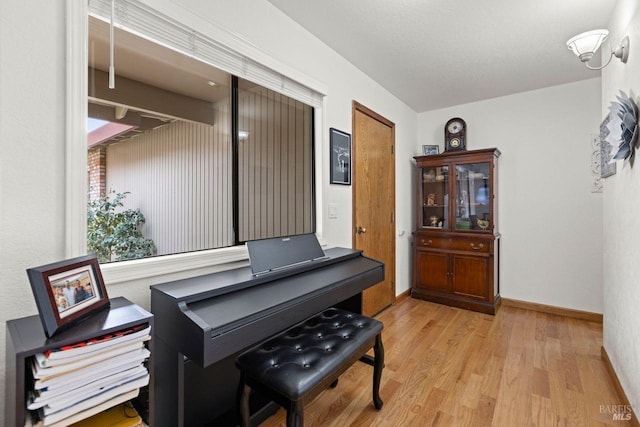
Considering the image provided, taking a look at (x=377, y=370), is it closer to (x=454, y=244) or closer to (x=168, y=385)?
(x=168, y=385)

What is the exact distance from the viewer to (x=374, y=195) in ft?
10.6

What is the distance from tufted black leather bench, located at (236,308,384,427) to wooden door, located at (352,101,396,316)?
122 cm

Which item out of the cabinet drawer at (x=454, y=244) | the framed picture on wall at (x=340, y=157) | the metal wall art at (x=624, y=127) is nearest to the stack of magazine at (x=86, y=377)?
the framed picture on wall at (x=340, y=157)

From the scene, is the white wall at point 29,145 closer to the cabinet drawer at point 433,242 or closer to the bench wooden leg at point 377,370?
the bench wooden leg at point 377,370

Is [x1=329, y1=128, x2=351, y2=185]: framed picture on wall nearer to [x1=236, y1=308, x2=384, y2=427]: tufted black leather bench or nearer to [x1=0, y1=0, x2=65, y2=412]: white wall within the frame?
[x1=236, y1=308, x2=384, y2=427]: tufted black leather bench

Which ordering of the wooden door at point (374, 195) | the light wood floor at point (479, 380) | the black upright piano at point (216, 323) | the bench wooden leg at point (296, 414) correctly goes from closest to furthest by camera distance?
1. the black upright piano at point (216, 323)
2. the bench wooden leg at point (296, 414)
3. the light wood floor at point (479, 380)
4. the wooden door at point (374, 195)

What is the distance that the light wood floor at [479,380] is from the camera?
5.69ft

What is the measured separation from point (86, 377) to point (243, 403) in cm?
70

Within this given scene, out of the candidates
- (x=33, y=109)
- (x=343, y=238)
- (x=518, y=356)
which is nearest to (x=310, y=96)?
(x=343, y=238)

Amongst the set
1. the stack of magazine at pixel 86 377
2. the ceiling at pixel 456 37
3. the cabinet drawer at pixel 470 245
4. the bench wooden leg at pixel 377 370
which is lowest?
the bench wooden leg at pixel 377 370

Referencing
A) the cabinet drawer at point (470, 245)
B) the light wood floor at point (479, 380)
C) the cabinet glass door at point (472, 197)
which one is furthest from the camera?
the cabinet glass door at point (472, 197)

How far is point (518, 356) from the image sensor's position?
242 centimetres

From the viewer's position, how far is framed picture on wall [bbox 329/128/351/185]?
8.50 feet

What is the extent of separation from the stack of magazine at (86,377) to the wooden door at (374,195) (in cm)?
210
